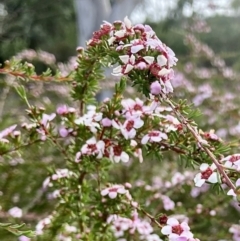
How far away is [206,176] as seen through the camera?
55cm

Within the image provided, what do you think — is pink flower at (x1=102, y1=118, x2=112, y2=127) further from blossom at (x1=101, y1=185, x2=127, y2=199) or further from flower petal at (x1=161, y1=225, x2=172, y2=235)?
flower petal at (x1=161, y1=225, x2=172, y2=235)

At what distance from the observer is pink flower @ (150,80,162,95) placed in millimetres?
527

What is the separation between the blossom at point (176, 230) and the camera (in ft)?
1.69

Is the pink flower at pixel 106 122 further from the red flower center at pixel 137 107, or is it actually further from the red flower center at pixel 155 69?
the red flower center at pixel 155 69

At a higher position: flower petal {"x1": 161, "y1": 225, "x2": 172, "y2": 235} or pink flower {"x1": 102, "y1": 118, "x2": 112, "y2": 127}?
pink flower {"x1": 102, "y1": 118, "x2": 112, "y2": 127}

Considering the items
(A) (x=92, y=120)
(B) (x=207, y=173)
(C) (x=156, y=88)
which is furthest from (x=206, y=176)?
(A) (x=92, y=120)

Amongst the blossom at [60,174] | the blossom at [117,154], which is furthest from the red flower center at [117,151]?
the blossom at [60,174]

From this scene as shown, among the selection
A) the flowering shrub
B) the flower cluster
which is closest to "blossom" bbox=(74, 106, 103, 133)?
the flowering shrub

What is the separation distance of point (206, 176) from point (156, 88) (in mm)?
118

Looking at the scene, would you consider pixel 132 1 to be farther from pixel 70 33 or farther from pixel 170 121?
pixel 70 33

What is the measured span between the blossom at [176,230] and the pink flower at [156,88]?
145 millimetres

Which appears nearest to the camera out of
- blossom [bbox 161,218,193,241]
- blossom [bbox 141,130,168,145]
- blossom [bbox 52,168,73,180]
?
blossom [bbox 161,218,193,241]

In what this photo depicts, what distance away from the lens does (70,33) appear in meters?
7.27

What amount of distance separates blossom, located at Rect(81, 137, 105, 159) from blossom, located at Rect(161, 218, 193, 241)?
0.62 feet
